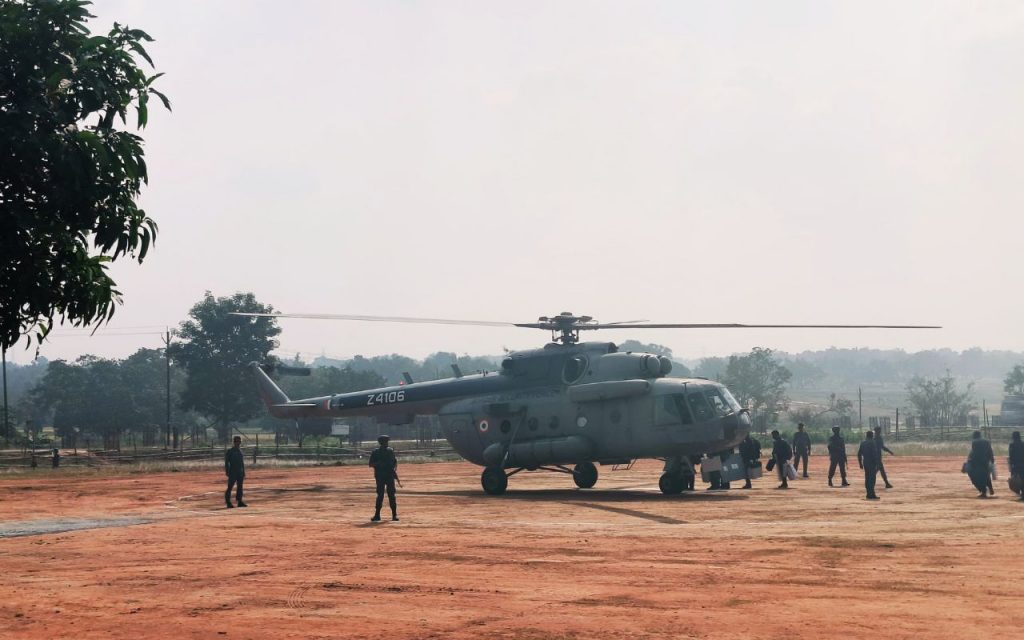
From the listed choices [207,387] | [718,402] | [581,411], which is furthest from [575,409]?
[207,387]

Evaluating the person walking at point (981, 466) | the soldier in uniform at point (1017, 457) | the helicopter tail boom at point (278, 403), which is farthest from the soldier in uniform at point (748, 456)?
the helicopter tail boom at point (278, 403)

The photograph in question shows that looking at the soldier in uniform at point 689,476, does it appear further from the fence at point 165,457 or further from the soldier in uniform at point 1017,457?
the fence at point 165,457

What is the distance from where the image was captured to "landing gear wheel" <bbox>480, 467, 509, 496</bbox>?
27.7 m

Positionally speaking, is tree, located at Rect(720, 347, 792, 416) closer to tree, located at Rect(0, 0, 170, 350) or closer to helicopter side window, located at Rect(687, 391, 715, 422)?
helicopter side window, located at Rect(687, 391, 715, 422)

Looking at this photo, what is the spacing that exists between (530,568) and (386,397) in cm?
1736

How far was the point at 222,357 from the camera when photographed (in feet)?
287

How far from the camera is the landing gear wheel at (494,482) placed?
2767cm

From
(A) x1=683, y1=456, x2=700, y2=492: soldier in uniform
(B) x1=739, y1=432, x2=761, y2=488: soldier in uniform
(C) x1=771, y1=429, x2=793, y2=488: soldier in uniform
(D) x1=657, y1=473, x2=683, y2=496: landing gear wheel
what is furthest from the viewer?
(C) x1=771, y1=429, x2=793, y2=488: soldier in uniform

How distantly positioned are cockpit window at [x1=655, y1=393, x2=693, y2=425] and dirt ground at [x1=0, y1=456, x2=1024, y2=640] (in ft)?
6.20

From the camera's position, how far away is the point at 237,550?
1659 centimetres

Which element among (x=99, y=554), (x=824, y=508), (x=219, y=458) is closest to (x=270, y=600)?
(x=99, y=554)

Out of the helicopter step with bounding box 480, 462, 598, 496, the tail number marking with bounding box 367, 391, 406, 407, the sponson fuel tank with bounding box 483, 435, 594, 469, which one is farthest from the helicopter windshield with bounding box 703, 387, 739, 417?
the tail number marking with bounding box 367, 391, 406, 407

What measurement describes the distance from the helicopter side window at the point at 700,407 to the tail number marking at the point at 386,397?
9.18 metres

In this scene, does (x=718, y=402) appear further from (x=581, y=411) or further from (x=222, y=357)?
(x=222, y=357)
